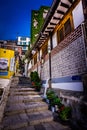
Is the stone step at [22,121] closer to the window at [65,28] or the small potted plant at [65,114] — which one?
the small potted plant at [65,114]

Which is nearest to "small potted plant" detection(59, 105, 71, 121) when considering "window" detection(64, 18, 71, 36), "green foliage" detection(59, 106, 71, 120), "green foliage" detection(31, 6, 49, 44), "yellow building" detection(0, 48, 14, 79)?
"green foliage" detection(59, 106, 71, 120)

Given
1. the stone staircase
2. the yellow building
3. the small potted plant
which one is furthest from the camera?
the yellow building

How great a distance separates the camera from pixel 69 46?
5918 mm

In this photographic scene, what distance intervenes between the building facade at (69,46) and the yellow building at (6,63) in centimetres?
1164

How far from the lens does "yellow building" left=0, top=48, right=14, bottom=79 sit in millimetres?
17844

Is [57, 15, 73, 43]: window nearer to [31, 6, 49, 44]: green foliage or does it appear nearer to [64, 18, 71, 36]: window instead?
[64, 18, 71, 36]: window

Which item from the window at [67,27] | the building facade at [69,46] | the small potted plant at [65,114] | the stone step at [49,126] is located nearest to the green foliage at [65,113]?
the small potted plant at [65,114]

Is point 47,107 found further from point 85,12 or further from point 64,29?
point 85,12

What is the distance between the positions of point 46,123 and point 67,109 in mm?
1152

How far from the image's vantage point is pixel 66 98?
19.4 ft

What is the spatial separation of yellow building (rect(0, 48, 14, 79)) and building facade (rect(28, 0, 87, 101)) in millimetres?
11640

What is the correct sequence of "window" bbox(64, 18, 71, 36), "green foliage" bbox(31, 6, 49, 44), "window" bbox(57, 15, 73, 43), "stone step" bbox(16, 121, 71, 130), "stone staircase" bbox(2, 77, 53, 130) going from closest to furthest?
"stone step" bbox(16, 121, 71, 130) → "stone staircase" bbox(2, 77, 53, 130) → "window" bbox(57, 15, 73, 43) → "window" bbox(64, 18, 71, 36) → "green foliage" bbox(31, 6, 49, 44)

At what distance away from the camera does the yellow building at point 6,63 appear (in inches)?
703

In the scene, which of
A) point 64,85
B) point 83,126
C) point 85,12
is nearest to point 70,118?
point 83,126
